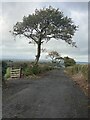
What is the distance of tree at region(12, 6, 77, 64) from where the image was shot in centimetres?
4653

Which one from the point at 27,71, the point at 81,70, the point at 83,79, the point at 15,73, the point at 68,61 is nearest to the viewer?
the point at 83,79

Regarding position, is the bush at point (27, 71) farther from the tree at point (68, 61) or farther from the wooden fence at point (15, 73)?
the tree at point (68, 61)

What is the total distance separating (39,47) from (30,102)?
114 ft

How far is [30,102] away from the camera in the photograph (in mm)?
15445

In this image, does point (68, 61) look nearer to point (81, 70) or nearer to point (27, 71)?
point (27, 71)

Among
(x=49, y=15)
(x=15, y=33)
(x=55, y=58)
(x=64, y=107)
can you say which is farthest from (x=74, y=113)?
(x=55, y=58)

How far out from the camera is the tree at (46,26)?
46.5 meters

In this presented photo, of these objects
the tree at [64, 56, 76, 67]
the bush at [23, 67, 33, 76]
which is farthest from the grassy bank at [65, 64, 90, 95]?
the tree at [64, 56, 76, 67]

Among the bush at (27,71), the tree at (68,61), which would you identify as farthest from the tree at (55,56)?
the bush at (27,71)

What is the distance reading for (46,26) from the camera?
47.3 metres

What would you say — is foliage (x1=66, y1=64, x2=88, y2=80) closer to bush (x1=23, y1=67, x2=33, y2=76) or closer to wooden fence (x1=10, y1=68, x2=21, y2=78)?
bush (x1=23, y1=67, x2=33, y2=76)

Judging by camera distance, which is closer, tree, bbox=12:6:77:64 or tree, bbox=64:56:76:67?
tree, bbox=12:6:77:64

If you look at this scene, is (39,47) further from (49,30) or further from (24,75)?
(24,75)

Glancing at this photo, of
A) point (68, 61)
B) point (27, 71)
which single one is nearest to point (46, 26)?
point (27, 71)
